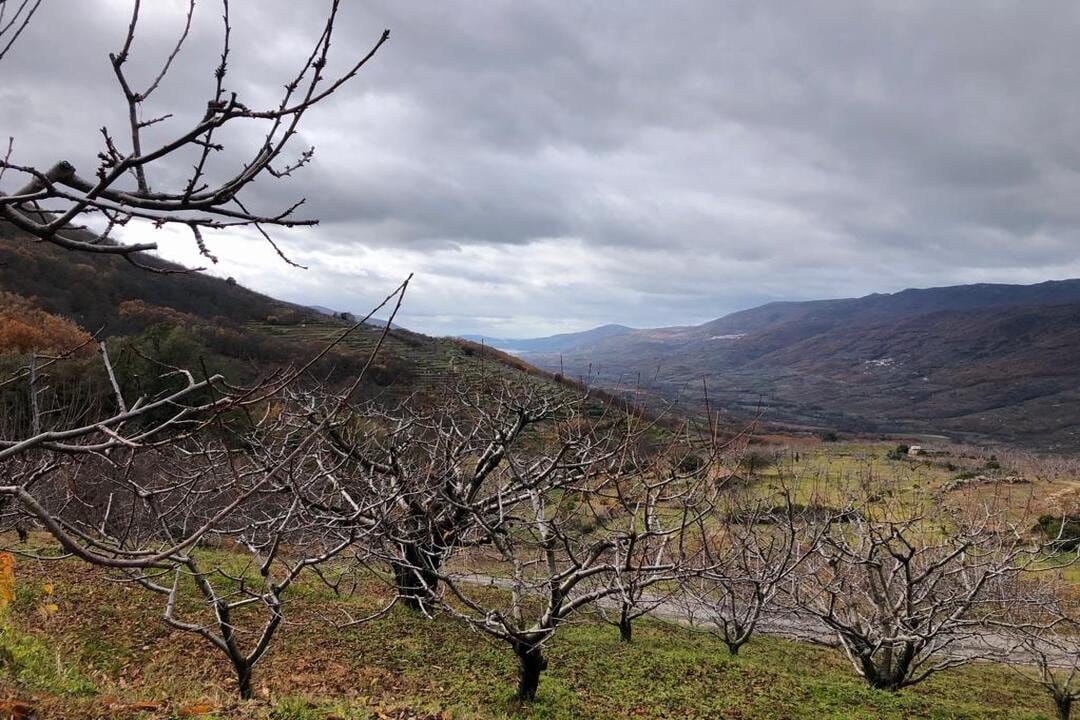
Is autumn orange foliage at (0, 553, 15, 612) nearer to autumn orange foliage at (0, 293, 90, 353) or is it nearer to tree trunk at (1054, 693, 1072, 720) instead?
tree trunk at (1054, 693, 1072, 720)

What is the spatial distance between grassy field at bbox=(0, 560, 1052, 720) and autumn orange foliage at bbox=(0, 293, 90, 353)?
21.1m

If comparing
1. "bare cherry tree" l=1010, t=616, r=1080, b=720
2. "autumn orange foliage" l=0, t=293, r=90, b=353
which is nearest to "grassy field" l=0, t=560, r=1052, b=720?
"bare cherry tree" l=1010, t=616, r=1080, b=720

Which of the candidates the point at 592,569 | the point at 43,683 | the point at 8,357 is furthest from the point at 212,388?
the point at 8,357

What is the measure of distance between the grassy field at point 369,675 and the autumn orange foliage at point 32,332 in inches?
832

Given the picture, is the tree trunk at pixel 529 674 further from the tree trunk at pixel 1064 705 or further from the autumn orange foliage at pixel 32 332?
the autumn orange foliage at pixel 32 332

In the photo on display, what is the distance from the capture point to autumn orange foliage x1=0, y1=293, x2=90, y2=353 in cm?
2988

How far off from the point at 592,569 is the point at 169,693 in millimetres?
4861

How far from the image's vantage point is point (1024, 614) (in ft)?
49.7

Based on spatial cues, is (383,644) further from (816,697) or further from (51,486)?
(51,486)

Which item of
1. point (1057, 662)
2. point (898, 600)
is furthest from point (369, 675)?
point (1057, 662)

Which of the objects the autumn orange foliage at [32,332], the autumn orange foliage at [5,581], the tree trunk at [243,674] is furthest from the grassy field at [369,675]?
the autumn orange foliage at [32,332]

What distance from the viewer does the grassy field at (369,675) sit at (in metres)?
6.35

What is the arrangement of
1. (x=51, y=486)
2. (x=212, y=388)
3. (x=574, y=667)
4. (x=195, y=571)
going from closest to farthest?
(x=212, y=388) → (x=195, y=571) → (x=574, y=667) → (x=51, y=486)

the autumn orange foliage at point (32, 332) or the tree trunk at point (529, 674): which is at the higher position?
the autumn orange foliage at point (32, 332)
